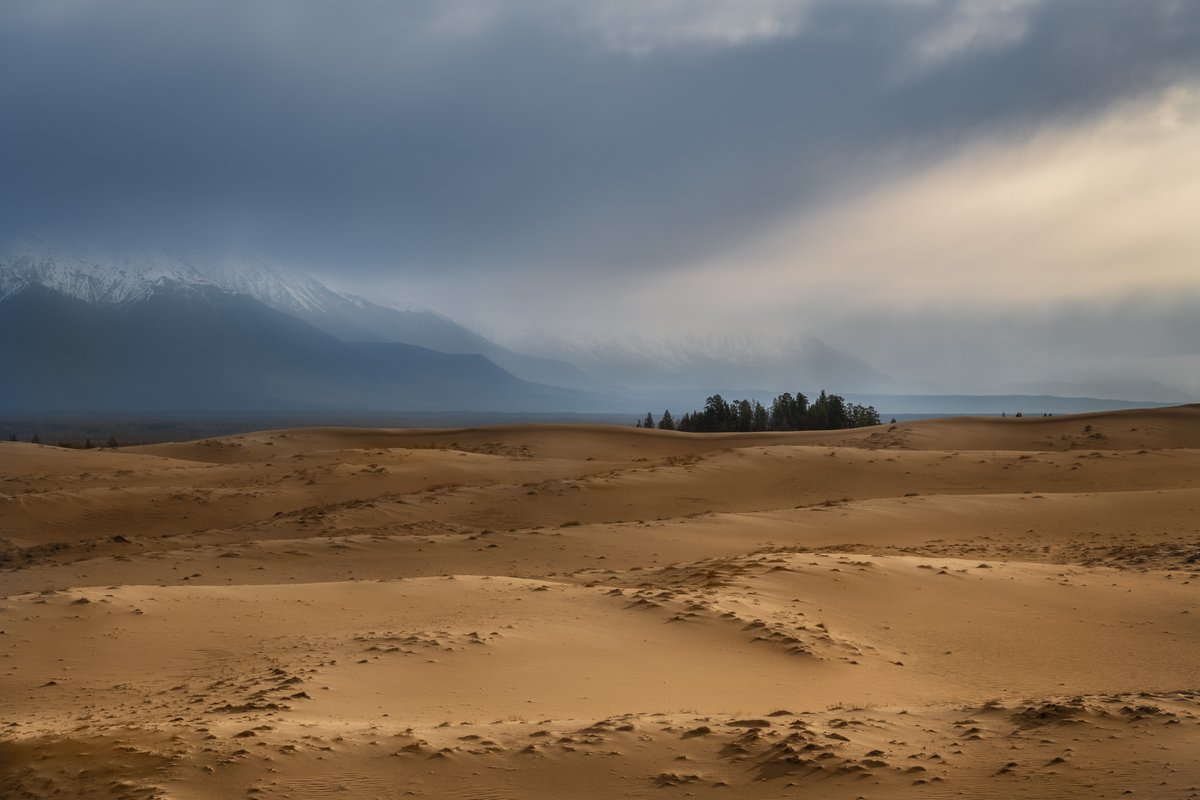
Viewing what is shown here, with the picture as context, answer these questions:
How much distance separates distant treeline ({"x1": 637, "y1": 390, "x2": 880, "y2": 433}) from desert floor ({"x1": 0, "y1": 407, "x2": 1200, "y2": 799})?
3472 centimetres

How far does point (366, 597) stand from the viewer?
10852mm

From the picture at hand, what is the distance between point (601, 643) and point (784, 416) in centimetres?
5349

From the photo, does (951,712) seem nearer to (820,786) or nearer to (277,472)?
(820,786)

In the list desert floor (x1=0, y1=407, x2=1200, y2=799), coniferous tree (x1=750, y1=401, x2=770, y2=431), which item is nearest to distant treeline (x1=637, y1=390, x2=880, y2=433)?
coniferous tree (x1=750, y1=401, x2=770, y2=431)

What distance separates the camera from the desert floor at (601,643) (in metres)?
5.23

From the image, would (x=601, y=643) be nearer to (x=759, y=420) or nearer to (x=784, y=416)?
(x=759, y=420)

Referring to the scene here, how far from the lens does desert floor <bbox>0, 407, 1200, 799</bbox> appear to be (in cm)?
523

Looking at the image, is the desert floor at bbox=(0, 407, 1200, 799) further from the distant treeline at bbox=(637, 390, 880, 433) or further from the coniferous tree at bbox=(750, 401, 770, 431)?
the coniferous tree at bbox=(750, 401, 770, 431)

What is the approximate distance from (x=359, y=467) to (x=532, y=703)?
62.8 feet

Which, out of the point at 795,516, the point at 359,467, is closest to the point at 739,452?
the point at 795,516

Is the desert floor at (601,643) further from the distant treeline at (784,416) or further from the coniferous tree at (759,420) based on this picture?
the coniferous tree at (759,420)

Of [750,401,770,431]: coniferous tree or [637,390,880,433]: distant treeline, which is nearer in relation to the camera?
[637,390,880,433]: distant treeline

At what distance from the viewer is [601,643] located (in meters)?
8.80

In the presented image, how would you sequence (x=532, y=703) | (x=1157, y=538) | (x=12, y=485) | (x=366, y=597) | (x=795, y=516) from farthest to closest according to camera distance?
1. (x=12, y=485)
2. (x=795, y=516)
3. (x=1157, y=538)
4. (x=366, y=597)
5. (x=532, y=703)
